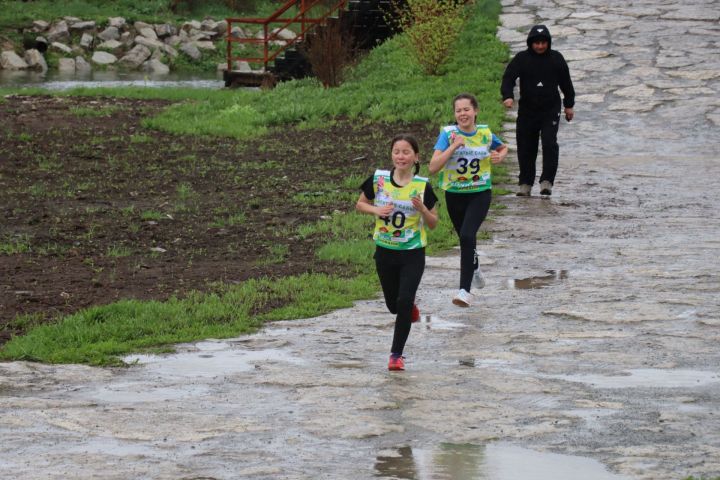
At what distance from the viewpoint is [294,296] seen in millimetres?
9555

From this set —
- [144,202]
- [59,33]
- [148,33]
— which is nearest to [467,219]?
[144,202]

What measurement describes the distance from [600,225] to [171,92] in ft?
40.4

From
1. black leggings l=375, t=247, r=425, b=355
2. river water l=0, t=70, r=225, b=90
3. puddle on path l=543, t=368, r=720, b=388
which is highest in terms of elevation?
river water l=0, t=70, r=225, b=90

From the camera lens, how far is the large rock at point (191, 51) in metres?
34.2

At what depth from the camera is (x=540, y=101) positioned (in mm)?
13523

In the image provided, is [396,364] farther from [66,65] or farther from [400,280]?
[66,65]

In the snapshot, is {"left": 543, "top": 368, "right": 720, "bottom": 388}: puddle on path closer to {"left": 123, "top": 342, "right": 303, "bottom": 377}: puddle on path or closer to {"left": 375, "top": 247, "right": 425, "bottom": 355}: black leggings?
{"left": 375, "top": 247, "right": 425, "bottom": 355}: black leggings

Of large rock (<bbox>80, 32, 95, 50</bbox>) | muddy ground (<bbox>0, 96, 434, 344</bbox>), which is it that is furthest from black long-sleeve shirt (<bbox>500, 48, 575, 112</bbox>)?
large rock (<bbox>80, 32, 95, 50</bbox>)

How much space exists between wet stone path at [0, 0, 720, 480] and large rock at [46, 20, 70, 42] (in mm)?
24305

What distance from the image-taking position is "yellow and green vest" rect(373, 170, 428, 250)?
7.79m

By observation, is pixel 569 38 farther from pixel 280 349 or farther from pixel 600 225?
pixel 280 349

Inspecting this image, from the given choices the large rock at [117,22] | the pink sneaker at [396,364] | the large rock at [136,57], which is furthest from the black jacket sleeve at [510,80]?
the large rock at [117,22]

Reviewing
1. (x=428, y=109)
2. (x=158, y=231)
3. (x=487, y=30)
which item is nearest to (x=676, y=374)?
(x=158, y=231)

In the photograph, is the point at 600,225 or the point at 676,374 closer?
the point at 676,374
